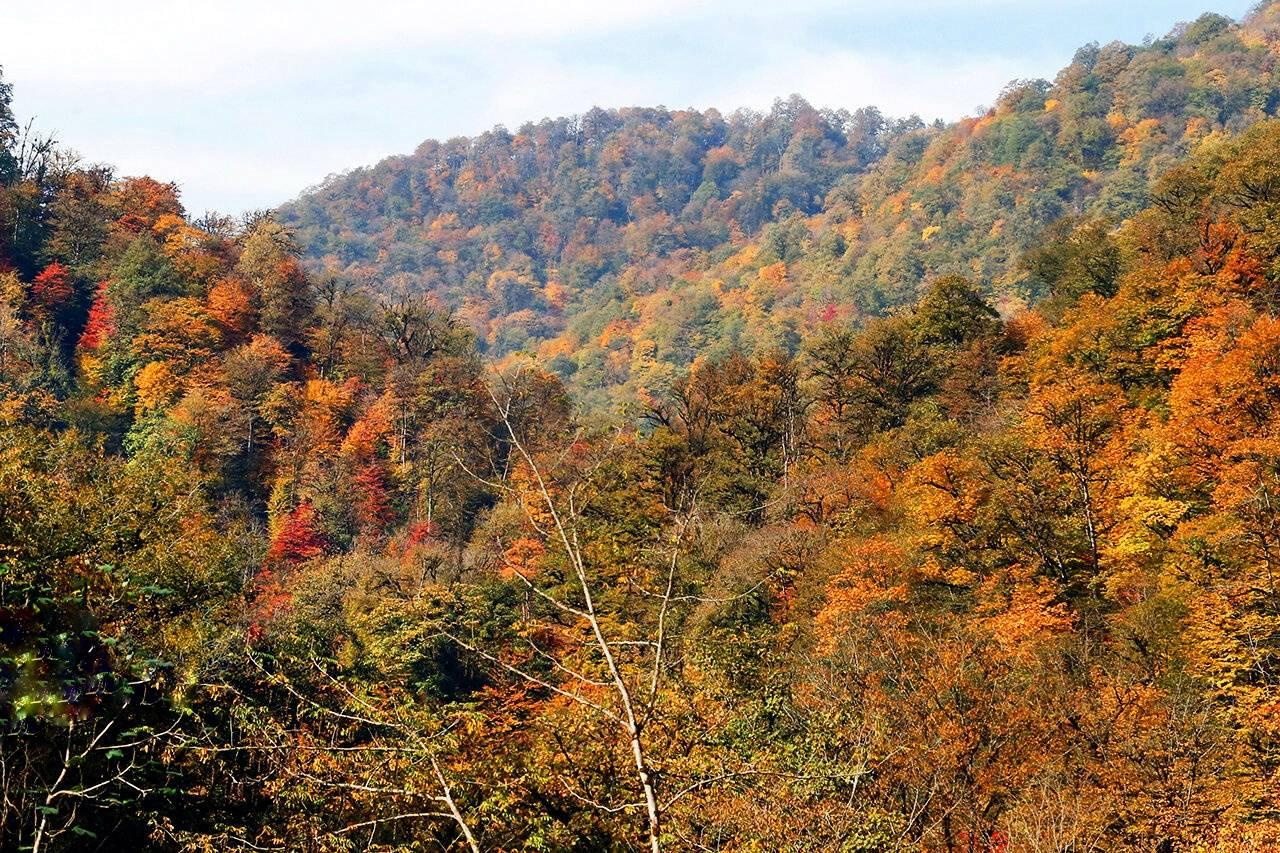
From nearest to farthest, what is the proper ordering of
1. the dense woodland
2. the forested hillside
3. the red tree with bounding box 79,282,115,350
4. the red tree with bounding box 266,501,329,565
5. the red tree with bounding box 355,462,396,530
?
1. the dense woodland
2. the red tree with bounding box 266,501,329,565
3. the red tree with bounding box 355,462,396,530
4. the red tree with bounding box 79,282,115,350
5. the forested hillside

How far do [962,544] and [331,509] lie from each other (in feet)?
121

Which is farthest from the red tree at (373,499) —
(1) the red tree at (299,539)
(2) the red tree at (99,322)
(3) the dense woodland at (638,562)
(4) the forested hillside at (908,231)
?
(4) the forested hillside at (908,231)

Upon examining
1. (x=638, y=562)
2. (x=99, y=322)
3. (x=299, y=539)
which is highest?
(x=99, y=322)

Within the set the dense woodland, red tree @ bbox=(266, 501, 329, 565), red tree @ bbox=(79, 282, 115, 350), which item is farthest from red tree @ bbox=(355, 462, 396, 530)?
red tree @ bbox=(79, 282, 115, 350)

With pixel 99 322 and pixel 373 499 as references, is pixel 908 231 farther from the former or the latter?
pixel 99 322

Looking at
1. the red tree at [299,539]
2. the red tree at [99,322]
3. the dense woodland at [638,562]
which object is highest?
the red tree at [99,322]

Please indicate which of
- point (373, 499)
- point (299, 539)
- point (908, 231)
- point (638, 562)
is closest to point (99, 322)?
point (299, 539)

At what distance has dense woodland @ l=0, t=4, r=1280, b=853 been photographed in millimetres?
10562

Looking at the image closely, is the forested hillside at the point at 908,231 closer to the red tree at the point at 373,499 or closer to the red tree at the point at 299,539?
the red tree at the point at 373,499

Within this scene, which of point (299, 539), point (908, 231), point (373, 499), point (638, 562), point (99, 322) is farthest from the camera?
point (908, 231)

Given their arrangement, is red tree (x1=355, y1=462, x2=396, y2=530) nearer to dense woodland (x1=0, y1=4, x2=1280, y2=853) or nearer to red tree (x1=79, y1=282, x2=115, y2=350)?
dense woodland (x1=0, y1=4, x2=1280, y2=853)

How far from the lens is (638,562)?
29.7 m

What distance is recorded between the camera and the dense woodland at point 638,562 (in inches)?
416

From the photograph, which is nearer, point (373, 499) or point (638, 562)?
point (638, 562)
